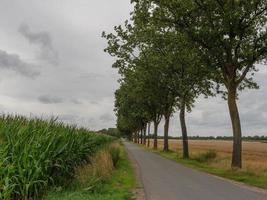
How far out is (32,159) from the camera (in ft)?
35.3

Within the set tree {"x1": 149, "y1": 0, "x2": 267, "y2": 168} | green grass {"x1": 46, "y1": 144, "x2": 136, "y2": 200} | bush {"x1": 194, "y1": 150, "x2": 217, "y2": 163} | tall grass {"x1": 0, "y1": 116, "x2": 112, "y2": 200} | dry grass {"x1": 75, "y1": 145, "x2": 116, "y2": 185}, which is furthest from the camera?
bush {"x1": 194, "y1": 150, "x2": 217, "y2": 163}

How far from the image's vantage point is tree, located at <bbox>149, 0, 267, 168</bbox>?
27.4m

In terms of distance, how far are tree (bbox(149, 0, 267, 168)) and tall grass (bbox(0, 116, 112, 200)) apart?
15802mm

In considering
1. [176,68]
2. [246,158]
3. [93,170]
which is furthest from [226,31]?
[246,158]

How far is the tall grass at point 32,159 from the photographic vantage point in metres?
9.88

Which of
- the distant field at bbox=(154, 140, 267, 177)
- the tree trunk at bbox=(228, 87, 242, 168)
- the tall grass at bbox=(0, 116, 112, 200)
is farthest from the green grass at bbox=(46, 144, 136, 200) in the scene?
the tree trunk at bbox=(228, 87, 242, 168)

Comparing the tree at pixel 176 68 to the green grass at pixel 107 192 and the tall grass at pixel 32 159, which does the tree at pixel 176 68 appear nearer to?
the green grass at pixel 107 192

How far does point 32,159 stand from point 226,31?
19542 mm

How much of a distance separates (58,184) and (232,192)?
6728 mm

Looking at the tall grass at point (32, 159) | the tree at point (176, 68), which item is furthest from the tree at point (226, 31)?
the tall grass at point (32, 159)

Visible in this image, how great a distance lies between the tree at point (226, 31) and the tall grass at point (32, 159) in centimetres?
1580

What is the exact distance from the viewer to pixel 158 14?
30.2 meters

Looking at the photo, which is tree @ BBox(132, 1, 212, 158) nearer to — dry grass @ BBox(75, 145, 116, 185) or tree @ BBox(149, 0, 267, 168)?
tree @ BBox(149, 0, 267, 168)

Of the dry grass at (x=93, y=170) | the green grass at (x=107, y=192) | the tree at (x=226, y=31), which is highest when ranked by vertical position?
the tree at (x=226, y=31)
